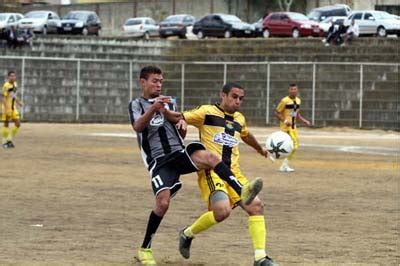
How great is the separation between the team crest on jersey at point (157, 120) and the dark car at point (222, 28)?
45302 millimetres

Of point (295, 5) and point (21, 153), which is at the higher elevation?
point (295, 5)

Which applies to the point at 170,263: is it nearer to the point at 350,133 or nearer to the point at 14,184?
the point at 14,184

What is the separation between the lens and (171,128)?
403 inches

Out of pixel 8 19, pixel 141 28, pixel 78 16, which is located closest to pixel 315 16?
pixel 141 28

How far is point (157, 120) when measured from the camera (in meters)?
10.1

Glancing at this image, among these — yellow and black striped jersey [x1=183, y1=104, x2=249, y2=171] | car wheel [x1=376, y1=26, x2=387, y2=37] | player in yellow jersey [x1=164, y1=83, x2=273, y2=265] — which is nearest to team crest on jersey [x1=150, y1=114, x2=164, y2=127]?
player in yellow jersey [x1=164, y1=83, x2=273, y2=265]

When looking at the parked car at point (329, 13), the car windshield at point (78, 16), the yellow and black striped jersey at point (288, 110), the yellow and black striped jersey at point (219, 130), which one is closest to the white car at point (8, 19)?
the car windshield at point (78, 16)

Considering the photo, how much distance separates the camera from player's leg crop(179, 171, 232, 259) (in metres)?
9.90

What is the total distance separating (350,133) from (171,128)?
1225 inches

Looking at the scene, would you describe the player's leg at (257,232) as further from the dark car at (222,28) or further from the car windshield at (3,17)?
the car windshield at (3,17)

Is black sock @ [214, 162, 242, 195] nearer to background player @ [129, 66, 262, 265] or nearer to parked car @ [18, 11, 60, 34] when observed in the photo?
background player @ [129, 66, 262, 265]

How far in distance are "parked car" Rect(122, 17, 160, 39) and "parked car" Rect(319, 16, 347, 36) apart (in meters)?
10.8

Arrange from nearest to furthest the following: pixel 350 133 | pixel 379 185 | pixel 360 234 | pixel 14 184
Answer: pixel 360 234 → pixel 14 184 → pixel 379 185 → pixel 350 133

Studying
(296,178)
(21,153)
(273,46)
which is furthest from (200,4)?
(296,178)
